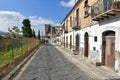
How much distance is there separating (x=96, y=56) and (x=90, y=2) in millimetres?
4752

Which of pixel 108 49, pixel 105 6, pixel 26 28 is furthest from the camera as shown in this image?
pixel 26 28

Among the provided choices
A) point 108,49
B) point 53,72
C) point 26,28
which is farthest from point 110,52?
point 26,28

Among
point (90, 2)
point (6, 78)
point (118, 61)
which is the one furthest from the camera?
point (90, 2)

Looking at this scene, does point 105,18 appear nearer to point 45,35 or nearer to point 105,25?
point 105,25

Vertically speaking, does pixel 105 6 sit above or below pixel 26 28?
below

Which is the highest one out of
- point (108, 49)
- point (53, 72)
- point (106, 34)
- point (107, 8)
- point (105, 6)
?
point (105, 6)

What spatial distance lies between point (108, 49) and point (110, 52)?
1.30 ft

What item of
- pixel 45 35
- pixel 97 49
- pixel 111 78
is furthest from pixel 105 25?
pixel 45 35

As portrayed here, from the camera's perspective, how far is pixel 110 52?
11.7 metres

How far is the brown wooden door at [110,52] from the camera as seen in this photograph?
36.7ft

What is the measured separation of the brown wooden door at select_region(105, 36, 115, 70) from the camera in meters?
11.2

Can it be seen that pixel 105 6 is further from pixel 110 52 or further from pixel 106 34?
pixel 110 52

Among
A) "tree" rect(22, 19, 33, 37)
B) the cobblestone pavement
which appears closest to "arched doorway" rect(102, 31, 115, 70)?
the cobblestone pavement

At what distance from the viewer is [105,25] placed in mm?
12141
